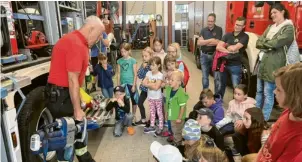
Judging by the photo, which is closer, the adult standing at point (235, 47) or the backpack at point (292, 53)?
the backpack at point (292, 53)

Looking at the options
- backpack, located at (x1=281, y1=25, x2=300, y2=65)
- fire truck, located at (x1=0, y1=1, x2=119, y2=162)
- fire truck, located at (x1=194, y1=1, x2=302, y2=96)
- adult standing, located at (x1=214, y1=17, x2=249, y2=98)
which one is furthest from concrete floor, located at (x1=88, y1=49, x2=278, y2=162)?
fire truck, located at (x1=194, y1=1, x2=302, y2=96)

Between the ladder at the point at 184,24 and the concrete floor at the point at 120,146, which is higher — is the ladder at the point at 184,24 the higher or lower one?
the higher one

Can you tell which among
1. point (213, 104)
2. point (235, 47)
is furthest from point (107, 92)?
point (235, 47)

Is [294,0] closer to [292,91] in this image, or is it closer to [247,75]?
[247,75]

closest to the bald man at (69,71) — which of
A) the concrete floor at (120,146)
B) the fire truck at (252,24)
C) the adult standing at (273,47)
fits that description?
the concrete floor at (120,146)

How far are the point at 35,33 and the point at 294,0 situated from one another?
12.3 feet

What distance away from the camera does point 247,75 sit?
15.5 ft

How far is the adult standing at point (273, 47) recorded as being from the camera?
3191 millimetres

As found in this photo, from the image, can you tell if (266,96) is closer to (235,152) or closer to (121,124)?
(235,152)

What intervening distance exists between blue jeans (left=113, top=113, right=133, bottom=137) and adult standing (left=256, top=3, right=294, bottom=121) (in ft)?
6.48

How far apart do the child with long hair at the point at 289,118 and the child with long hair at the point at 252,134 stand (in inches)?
42.7

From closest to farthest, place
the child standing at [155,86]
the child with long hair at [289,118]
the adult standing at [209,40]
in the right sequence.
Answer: the child with long hair at [289,118] < the child standing at [155,86] < the adult standing at [209,40]

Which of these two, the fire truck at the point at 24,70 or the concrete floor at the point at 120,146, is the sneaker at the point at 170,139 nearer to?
the concrete floor at the point at 120,146

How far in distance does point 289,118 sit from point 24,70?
2081 millimetres
